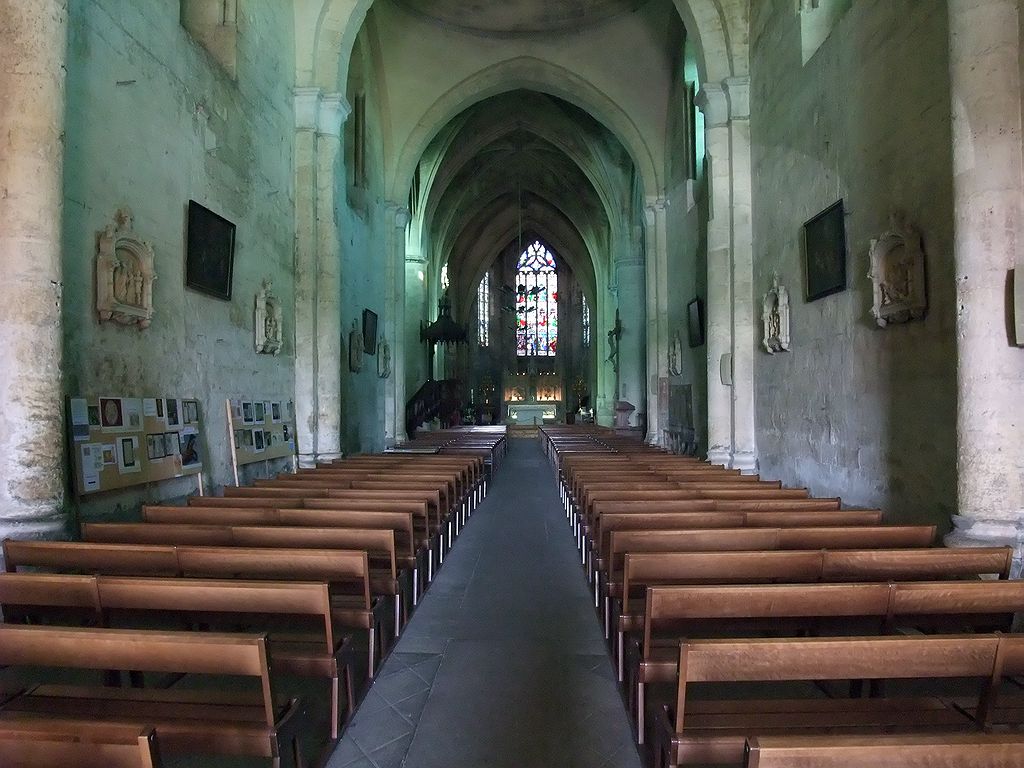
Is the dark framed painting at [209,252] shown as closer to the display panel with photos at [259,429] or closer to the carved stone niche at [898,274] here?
the display panel with photos at [259,429]

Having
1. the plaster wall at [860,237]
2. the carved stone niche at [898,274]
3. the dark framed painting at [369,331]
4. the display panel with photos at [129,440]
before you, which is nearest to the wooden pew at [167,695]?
the display panel with photos at [129,440]

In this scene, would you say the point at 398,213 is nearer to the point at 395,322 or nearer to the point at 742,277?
the point at 395,322

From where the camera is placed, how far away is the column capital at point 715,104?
9.08 meters

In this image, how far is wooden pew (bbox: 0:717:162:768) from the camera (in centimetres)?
→ 145

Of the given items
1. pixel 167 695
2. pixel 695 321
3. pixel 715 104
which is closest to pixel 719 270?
pixel 695 321

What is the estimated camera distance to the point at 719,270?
9047 millimetres

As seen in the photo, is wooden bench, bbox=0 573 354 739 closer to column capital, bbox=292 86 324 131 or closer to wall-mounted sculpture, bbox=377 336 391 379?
column capital, bbox=292 86 324 131

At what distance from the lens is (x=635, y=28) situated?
14.1m

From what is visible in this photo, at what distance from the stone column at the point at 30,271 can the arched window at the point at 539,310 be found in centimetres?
3495

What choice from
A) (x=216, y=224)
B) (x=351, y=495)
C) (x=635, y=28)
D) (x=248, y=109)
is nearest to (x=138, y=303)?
(x=216, y=224)

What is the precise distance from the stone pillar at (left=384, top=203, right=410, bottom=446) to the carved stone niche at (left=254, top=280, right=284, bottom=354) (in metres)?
6.74

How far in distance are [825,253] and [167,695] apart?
6651 millimetres

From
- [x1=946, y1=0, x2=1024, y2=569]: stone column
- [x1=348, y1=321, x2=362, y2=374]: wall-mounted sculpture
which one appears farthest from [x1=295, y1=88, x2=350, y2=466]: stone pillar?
[x1=946, y1=0, x2=1024, y2=569]: stone column

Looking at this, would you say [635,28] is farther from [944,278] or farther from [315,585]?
[315,585]
